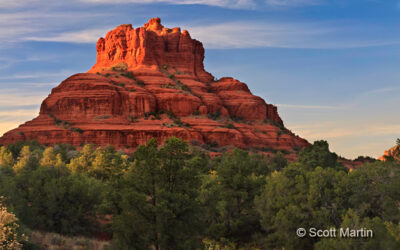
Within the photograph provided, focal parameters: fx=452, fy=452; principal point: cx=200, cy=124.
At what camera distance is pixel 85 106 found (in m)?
113

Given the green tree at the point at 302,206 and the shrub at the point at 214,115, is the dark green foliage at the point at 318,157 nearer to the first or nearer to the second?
the green tree at the point at 302,206

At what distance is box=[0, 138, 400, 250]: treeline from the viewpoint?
86.5ft

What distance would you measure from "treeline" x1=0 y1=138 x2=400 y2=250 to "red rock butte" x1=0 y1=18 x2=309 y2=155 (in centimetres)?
5511

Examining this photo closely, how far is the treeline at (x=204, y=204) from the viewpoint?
86.5 ft

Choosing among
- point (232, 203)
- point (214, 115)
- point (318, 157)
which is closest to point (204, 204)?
point (232, 203)

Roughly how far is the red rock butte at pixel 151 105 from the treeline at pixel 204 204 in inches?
2170

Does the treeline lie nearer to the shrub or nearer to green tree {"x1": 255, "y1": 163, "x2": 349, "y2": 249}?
green tree {"x1": 255, "y1": 163, "x2": 349, "y2": 249}

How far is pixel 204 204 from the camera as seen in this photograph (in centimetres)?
3822

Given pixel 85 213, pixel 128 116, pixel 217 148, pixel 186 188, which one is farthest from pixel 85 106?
pixel 186 188

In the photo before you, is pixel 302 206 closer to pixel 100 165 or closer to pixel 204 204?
pixel 204 204

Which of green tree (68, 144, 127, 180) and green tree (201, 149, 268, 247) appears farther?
green tree (68, 144, 127, 180)

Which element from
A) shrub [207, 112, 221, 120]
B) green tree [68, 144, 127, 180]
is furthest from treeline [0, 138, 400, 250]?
shrub [207, 112, 221, 120]

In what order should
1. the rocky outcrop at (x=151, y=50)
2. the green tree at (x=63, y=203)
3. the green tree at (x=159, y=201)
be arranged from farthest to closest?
the rocky outcrop at (x=151, y=50)
the green tree at (x=63, y=203)
the green tree at (x=159, y=201)

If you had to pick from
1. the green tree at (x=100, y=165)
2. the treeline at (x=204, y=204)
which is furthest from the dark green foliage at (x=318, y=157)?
the green tree at (x=100, y=165)
